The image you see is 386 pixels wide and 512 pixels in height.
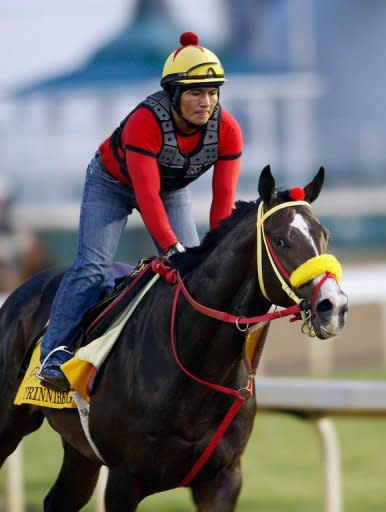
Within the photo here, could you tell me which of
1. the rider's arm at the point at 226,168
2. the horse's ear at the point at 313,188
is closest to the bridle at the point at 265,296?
the horse's ear at the point at 313,188

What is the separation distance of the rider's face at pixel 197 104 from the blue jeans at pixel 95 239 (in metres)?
0.52

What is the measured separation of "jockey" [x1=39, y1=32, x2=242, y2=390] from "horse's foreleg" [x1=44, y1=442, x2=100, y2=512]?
0.53 metres

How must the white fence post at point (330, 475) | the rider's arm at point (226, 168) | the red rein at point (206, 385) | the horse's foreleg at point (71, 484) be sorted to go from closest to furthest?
the red rein at point (206, 385) < the rider's arm at point (226, 168) < the horse's foreleg at point (71, 484) < the white fence post at point (330, 475)

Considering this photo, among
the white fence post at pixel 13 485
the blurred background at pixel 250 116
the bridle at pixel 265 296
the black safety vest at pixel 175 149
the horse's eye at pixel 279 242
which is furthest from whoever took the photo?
the blurred background at pixel 250 116

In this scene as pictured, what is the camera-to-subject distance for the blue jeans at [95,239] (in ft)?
18.5

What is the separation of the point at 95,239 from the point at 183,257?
0.55m

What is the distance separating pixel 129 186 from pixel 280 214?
1.05 metres

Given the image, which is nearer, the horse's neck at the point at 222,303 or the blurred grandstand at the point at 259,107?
the horse's neck at the point at 222,303

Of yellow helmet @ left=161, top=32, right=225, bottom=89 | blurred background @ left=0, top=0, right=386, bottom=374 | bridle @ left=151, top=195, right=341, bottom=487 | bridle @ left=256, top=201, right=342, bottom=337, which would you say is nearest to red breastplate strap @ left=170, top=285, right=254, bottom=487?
bridle @ left=151, top=195, right=341, bottom=487

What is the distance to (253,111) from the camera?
111ft

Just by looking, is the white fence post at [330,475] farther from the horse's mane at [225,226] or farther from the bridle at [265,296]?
the horse's mane at [225,226]

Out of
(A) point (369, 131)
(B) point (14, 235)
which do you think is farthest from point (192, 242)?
(A) point (369, 131)

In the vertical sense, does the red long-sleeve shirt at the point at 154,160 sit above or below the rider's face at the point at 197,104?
below

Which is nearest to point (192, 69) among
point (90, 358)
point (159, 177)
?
point (159, 177)
